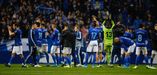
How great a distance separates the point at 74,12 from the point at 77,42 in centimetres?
613

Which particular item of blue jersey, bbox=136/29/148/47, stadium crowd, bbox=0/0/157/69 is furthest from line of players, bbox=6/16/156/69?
stadium crowd, bbox=0/0/157/69

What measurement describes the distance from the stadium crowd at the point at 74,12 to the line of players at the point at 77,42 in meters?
2.24

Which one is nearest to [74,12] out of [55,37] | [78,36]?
[78,36]

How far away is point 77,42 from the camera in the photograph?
31047mm

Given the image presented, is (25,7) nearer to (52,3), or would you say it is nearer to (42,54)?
(52,3)

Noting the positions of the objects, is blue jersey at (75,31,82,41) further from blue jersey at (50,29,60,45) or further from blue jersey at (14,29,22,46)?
blue jersey at (14,29,22,46)

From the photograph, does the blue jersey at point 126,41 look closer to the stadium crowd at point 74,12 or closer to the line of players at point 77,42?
the line of players at point 77,42

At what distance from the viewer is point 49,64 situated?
3225cm

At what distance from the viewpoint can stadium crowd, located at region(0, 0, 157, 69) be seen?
1355 inches

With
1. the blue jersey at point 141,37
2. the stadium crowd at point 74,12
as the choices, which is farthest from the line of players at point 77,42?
the stadium crowd at point 74,12

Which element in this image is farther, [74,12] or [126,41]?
[74,12]

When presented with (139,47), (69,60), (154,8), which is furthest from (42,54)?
(154,8)

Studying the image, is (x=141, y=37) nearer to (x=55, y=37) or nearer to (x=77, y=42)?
(x=77, y=42)

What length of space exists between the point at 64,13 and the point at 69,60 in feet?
28.7
